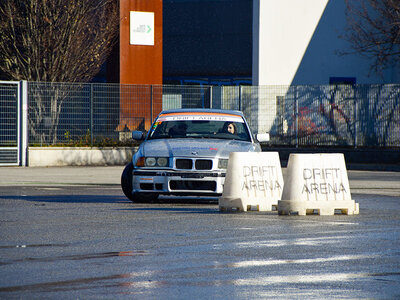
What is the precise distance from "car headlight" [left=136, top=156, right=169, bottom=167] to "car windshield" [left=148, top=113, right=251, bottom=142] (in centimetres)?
132

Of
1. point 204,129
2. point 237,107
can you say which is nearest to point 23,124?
point 237,107

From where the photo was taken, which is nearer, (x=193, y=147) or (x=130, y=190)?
(x=193, y=147)

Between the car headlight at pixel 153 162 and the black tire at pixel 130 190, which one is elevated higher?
the car headlight at pixel 153 162

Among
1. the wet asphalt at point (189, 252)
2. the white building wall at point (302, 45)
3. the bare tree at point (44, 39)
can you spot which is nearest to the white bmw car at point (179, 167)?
the wet asphalt at point (189, 252)

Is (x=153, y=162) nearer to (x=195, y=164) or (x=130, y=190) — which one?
(x=195, y=164)

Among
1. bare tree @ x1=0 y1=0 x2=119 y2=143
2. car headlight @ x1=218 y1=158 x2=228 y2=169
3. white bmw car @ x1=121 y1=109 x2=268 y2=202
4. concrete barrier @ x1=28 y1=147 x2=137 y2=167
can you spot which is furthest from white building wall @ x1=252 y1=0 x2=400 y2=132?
car headlight @ x1=218 y1=158 x2=228 y2=169

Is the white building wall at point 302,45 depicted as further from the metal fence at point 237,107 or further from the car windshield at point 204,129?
the car windshield at point 204,129

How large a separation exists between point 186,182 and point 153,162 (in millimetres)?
644

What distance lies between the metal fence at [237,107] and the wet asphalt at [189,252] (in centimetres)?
1184

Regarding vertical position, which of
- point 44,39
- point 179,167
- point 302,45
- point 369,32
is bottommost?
point 179,167

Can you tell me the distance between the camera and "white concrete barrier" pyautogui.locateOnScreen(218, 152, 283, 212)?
14125 mm

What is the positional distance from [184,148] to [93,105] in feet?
44.1

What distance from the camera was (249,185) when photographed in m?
14.2

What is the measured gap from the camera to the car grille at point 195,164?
1511 cm
